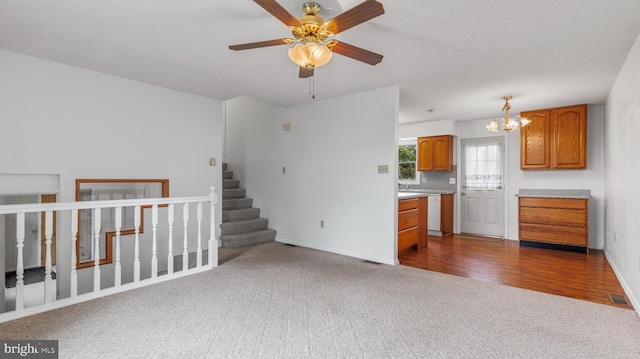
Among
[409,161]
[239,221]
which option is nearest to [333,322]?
Result: [239,221]

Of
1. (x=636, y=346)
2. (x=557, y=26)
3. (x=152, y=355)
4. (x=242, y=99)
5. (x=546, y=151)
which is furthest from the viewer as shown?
(x=242, y=99)

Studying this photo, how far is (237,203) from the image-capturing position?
541cm

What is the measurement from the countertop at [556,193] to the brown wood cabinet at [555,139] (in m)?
0.45

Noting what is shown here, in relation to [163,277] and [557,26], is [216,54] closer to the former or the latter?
[163,277]

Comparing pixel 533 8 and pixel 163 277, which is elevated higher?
pixel 533 8

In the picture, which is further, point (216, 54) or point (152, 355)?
point (216, 54)

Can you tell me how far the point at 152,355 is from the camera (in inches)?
71.8

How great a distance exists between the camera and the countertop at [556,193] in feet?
15.8

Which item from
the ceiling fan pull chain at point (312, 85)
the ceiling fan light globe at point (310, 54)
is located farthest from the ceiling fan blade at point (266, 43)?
the ceiling fan pull chain at point (312, 85)

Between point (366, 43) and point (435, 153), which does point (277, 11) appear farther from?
point (435, 153)

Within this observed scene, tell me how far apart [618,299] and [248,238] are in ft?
14.2

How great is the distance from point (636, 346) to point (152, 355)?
3.03 metres

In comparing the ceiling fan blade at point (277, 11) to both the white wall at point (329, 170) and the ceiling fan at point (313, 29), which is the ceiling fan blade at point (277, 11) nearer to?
the ceiling fan at point (313, 29)

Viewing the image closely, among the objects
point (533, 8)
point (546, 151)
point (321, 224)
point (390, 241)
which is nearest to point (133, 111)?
point (321, 224)
